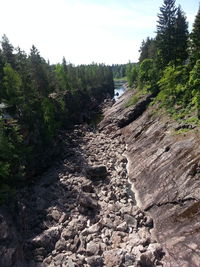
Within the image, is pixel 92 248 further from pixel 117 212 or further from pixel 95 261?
pixel 117 212

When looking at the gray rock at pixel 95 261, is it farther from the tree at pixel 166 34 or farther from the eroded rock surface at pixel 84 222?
the tree at pixel 166 34

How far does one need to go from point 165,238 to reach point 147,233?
175cm

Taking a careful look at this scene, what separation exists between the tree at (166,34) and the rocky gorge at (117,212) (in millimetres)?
16371

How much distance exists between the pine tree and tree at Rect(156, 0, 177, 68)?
60 centimetres

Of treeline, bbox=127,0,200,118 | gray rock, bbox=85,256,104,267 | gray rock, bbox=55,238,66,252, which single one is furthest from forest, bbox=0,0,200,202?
gray rock, bbox=85,256,104,267

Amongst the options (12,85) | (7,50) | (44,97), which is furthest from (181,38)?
(7,50)

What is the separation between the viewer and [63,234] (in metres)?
21.8

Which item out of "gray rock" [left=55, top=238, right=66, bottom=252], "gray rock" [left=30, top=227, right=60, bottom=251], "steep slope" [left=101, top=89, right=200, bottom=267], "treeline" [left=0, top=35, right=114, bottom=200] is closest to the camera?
"steep slope" [left=101, top=89, right=200, bottom=267]

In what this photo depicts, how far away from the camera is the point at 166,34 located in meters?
47.2

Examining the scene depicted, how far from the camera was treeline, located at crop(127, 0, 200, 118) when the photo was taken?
3534 cm

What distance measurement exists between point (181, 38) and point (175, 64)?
5.33 m

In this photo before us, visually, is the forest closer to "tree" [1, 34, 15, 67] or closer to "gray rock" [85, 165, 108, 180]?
"tree" [1, 34, 15, 67]

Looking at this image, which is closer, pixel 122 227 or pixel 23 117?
pixel 122 227

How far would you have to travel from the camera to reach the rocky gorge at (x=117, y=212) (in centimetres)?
1831
